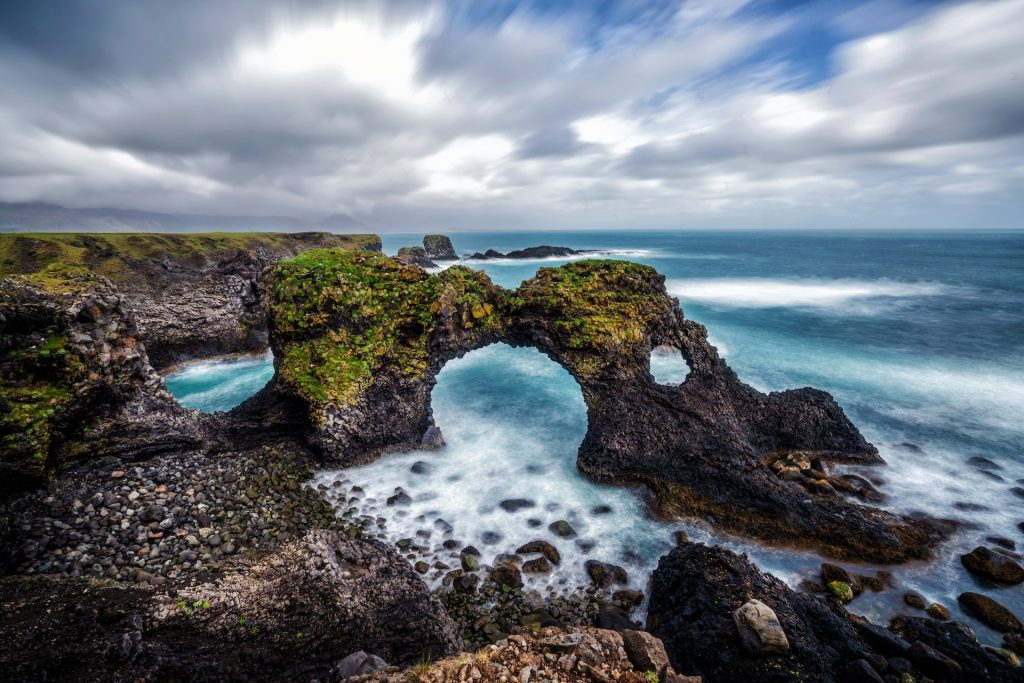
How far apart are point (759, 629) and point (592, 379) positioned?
10.7 m

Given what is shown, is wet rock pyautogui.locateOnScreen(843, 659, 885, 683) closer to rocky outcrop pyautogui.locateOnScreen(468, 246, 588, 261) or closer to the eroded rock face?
the eroded rock face

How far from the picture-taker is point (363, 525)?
12.7 meters

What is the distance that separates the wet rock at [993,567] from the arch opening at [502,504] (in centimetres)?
813

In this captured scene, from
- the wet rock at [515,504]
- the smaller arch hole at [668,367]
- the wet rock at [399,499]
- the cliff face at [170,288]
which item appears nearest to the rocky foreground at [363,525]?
the wet rock at [399,499]

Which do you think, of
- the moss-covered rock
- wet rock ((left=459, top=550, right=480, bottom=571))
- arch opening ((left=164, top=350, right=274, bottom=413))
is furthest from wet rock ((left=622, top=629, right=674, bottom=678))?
arch opening ((left=164, top=350, right=274, bottom=413))

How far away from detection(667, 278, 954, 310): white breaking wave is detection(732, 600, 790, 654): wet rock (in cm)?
5187

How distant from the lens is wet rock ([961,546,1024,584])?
11500 millimetres

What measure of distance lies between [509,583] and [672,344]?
41.4 ft

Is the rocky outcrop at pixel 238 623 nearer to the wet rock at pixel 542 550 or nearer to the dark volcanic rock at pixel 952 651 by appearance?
the wet rock at pixel 542 550

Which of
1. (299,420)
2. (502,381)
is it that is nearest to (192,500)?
(299,420)

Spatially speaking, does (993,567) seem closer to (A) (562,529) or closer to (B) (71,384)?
(A) (562,529)

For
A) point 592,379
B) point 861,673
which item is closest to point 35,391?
point 592,379

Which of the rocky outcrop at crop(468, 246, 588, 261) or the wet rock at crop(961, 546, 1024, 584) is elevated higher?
the rocky outcrop at crop(468, 246, 588, 261)

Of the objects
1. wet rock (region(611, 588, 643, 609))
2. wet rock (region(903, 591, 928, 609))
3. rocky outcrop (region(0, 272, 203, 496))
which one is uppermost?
rocky outcrop (region(0, 272, 203, 496))
